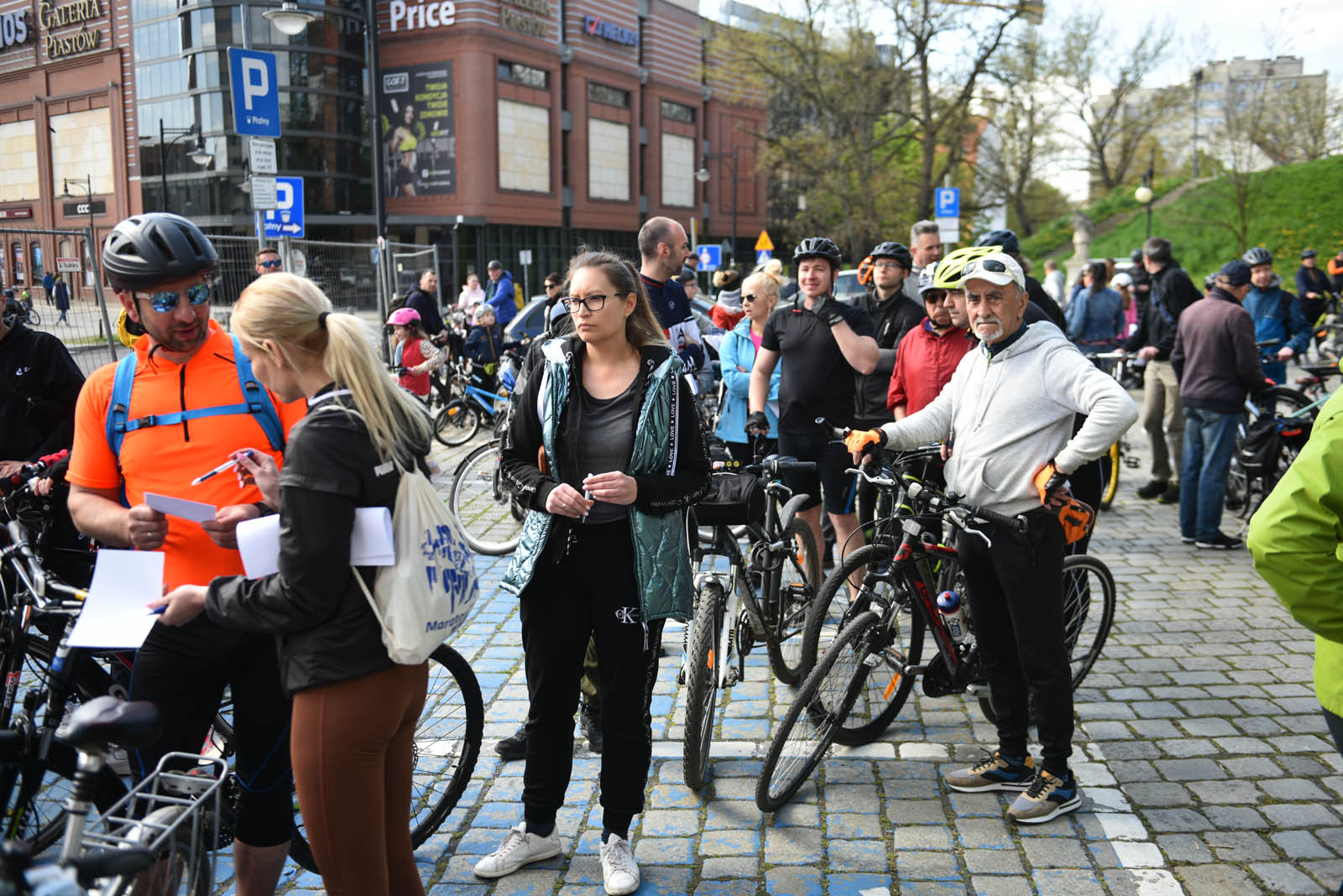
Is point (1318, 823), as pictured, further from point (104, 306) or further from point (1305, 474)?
point (104, 306)

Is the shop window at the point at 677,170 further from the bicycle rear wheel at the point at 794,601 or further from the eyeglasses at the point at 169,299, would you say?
the eyeglasses at the point at 169,299

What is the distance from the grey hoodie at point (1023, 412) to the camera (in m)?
3.88

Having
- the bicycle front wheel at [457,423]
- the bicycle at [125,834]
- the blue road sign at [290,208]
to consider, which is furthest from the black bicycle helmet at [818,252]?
the blue road sign at [290,208]

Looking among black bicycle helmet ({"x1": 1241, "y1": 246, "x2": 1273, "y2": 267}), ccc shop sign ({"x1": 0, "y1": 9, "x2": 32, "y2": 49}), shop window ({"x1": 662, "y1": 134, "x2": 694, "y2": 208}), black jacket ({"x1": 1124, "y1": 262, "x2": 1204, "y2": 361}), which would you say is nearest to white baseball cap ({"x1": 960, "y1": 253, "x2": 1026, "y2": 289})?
black jacket ({"x1": 1124, "y1": 262, "x2": 1204, "y2": 361})

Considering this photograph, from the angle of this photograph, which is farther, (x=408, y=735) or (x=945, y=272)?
(x=945, y=272)

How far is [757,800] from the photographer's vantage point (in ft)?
13.3

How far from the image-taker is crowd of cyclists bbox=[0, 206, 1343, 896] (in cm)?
250

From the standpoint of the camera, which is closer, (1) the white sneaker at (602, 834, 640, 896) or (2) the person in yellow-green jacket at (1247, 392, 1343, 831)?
(2) the person in yellow-green jacket at (1247, 392, 1343, 831)

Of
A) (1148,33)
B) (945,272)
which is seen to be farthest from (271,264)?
(1148,33)

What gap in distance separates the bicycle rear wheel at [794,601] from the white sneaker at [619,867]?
1533mm

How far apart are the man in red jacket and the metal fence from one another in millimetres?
7036

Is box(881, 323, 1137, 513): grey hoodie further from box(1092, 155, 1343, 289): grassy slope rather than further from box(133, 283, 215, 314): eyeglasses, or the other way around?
box(1092, 155, 1343, 289): grassy slope

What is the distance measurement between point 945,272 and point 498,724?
9.12ft

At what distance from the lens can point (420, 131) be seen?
51031 mm
